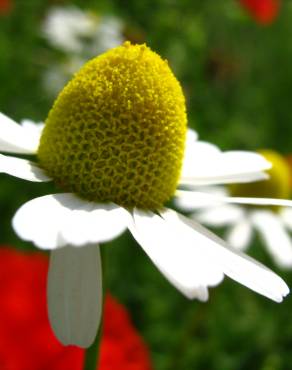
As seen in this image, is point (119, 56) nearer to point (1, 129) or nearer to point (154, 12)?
point (1, 129)

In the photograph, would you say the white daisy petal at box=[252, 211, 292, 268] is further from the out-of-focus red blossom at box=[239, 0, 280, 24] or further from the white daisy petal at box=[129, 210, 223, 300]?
the white daisy petal at box=[129, 210, 223, 300]

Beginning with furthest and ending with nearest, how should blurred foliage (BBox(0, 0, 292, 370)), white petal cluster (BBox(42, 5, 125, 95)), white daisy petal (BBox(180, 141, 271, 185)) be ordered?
1. white petal cluster (BBox(42, 5, 125, 95))
2. blurred foliage (BBox(0, 0, 292, 370))
3. white daisy petal (BBox(180, 141, 271, 185))

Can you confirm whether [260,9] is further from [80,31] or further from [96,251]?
[96,251]

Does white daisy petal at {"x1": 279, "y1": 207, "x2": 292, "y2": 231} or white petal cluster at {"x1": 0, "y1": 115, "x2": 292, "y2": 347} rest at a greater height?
white petal cluster at {"x1": 0, "y1": 115, "x2": 292, "y2": 347}

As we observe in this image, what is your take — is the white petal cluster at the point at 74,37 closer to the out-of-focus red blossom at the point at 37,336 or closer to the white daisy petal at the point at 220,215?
the white daisy petal at the point at 220,215

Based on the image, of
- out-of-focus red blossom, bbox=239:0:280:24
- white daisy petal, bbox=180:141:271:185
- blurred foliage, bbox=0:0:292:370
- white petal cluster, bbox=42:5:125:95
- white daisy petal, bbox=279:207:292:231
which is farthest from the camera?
white petal cluster, bbox=42:5:125:95

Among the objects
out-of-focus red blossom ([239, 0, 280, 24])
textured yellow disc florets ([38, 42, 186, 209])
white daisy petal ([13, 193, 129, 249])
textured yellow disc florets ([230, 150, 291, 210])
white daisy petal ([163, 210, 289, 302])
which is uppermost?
out-of-focus red blossom ([239, 0, 280, 24])

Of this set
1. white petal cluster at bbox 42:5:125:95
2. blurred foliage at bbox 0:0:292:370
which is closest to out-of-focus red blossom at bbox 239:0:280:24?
blurred foliage at bbox 0:0:292:370

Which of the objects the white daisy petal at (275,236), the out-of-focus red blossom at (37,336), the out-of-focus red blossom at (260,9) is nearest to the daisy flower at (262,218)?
the white daisy petal at (275,236)
